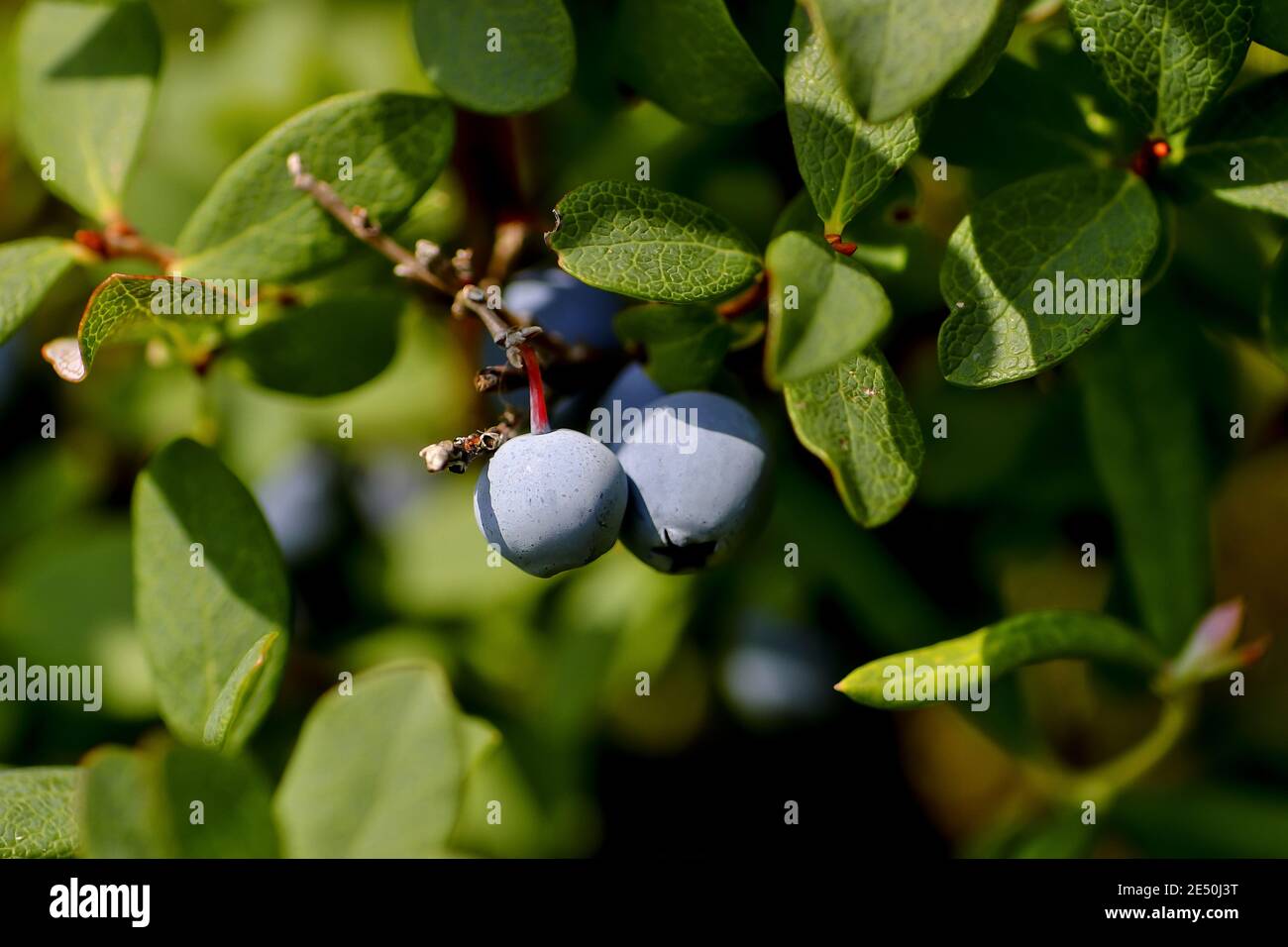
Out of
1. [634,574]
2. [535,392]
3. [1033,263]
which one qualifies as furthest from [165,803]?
[634,574]

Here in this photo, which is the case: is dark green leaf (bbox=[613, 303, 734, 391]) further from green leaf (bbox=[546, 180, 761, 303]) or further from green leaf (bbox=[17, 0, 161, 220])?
green leaf (bbox=[17, 0, 161, 220])

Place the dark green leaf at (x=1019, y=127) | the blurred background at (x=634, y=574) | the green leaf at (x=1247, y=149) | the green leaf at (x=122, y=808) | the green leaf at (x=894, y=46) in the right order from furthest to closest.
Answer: the blurred background at (x=634, y=574) < the dark green leaf at (x=1019, y=127) < the green leaf at (x=1247, y=149) < the green leaf at (x=122, y=808) < the green leaf at (x=894, y=46)

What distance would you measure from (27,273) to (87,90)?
8.7 inches

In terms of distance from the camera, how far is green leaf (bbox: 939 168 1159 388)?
74cm

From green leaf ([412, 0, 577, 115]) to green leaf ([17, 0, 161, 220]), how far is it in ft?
1.11

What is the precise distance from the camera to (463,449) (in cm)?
82

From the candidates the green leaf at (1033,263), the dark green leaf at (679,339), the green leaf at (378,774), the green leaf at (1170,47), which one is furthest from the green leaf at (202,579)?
the green leaf at (1170,47)

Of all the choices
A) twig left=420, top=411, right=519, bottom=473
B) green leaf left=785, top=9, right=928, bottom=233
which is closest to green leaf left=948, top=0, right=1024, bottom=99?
green leaf left=785, top=9, right=928, bottom=233

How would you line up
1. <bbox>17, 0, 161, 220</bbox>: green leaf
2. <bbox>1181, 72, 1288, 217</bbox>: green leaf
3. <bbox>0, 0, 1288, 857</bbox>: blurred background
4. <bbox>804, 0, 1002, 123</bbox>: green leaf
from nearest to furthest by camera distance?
<bbox>804, 0, 1002, 123</bbox>: green leaf < <bbox>1181, 72, 1288, 217</bbox>: green leaf < <bbox>17, 0, 161, 220</bbox>: green leaf < <bbox>0, 0, 1288, 857</bbox>: blurred background

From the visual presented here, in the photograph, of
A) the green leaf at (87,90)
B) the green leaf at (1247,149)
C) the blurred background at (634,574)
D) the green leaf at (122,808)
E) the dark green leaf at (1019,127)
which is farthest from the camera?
the blurred background at (634,574)

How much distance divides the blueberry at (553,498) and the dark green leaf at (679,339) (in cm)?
10

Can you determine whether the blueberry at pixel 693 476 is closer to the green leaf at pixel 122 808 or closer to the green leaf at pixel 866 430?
the green leaf at pixel 866 430

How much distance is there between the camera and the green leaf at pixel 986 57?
0.72 metres
